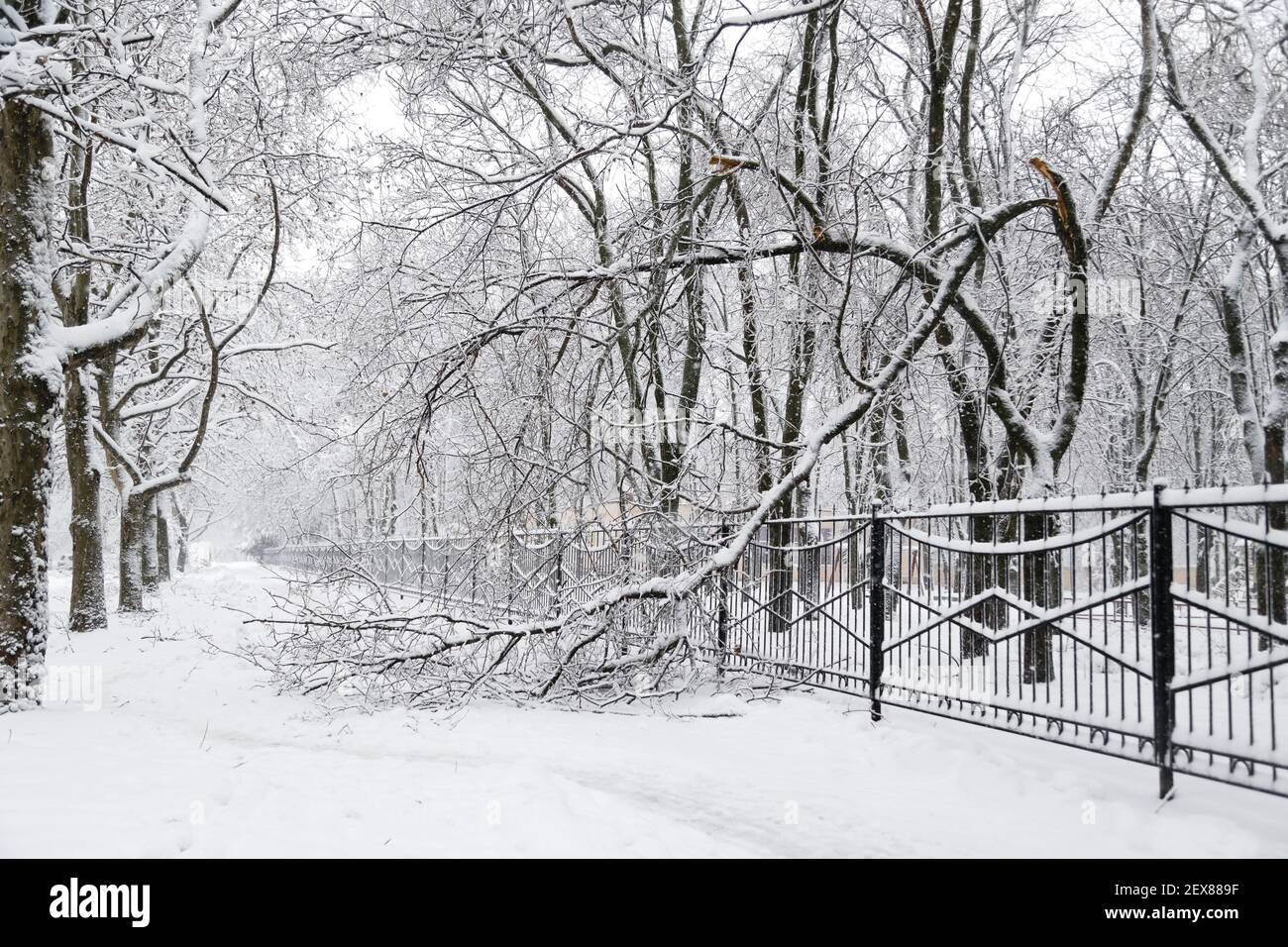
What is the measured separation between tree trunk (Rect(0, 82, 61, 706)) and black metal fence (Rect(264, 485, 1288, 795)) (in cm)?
285

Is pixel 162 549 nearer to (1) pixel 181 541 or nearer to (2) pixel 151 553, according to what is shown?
(2) pixel 151 553

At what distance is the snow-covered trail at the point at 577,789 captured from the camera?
423cm

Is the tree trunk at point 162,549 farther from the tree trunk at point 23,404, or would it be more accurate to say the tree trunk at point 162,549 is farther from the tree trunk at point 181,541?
the tree trunk at point 23,404

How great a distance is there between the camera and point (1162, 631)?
15.6 ft

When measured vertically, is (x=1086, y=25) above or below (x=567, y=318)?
above

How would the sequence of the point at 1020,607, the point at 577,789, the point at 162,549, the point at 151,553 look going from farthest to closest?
the point at 162,549
the point at 151,553
the point at 1020,607
the point at 577,789

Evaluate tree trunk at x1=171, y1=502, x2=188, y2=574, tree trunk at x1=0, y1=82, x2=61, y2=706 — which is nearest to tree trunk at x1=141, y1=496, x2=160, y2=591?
tree trunk at x1=0, y1=82, x2=61, y2=706

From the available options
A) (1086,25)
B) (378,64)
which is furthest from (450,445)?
(1086,25)

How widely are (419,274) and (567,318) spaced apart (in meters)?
1.58

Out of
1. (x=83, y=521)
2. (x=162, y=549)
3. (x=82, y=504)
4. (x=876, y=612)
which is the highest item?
(x=82, y=504)

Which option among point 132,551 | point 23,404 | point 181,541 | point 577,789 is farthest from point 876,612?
point 181,541

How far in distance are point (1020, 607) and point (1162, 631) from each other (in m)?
1.10

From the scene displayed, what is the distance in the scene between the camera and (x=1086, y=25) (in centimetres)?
1243

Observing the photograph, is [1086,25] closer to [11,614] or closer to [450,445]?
[450,445]
